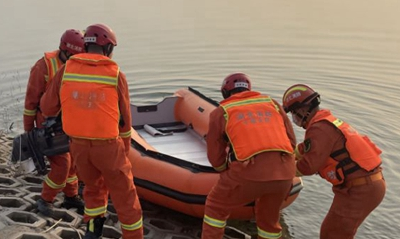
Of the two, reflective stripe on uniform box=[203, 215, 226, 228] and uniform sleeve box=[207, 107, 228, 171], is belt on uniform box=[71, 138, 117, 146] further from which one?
reflective stripe on uniform box=[203, 215, 226, 228]

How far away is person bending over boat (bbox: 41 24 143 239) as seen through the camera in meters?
3.60

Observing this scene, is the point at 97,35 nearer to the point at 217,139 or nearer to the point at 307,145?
the point at 217,139

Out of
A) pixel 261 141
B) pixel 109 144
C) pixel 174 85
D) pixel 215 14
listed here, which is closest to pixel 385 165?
pixel 261 141

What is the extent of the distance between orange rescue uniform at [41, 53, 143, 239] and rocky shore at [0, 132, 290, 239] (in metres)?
0.62

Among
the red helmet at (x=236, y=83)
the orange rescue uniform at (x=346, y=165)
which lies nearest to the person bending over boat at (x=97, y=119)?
the red helmet at (x=236, y=83)

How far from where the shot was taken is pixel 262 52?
1215 centimetres

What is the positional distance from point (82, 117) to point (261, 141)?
125cm

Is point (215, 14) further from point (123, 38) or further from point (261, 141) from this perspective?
point (261, 141)

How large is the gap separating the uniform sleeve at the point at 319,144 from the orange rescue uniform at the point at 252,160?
0.45 ft

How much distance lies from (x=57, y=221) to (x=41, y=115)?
90cm

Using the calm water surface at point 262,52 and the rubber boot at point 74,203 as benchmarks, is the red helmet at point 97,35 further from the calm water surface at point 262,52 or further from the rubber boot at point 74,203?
the calm water surface at point 262,52

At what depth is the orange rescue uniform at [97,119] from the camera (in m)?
3.60

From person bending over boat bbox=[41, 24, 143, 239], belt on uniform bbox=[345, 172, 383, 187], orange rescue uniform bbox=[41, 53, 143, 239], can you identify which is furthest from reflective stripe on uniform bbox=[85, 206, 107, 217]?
belt on uniform bbox=[345, 172, 383, 187]

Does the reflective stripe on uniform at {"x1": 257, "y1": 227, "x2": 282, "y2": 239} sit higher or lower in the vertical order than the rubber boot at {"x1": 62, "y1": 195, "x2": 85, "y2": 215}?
higher
